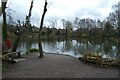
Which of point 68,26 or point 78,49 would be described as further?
point 68,26

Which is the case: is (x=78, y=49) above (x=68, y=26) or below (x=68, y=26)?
below

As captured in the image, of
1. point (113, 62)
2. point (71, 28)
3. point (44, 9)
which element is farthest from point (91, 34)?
point (113, 62)

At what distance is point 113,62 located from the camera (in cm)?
1372

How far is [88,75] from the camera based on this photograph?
10914mm

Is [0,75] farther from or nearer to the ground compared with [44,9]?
nearer to the ground

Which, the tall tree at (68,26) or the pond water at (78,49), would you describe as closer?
the pond water at (78,49)

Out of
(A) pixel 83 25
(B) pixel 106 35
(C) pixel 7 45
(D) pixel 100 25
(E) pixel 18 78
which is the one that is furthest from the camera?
(A) pixel 83 25

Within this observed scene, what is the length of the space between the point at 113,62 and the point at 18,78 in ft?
19.5

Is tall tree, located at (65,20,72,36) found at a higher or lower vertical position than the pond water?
higher

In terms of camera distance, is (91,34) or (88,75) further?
(91,34)

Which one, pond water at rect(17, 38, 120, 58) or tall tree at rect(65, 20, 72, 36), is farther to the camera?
tall tree at rect(65, 20, 72, 36)

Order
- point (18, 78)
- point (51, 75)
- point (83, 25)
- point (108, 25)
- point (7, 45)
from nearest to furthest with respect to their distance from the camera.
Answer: point (18, 78) → point (51, 75) → point (7, 45) → point (108, 25) → point (83, 25)

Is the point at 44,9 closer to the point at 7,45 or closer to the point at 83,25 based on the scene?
the point at 7,45

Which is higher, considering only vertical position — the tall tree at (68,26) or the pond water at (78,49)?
the tall tree at (68,26)
